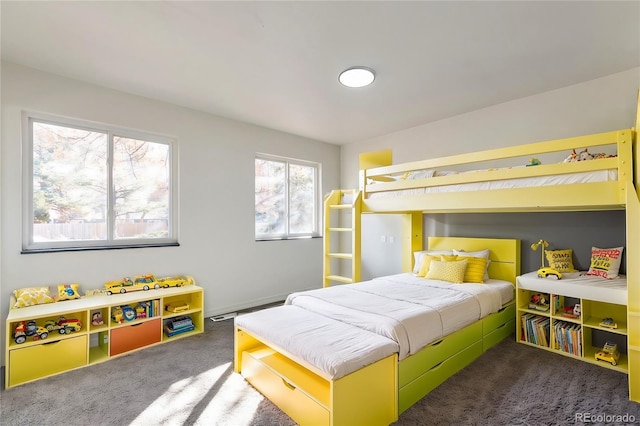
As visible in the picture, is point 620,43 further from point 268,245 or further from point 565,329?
point 268,245

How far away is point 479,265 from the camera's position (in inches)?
125

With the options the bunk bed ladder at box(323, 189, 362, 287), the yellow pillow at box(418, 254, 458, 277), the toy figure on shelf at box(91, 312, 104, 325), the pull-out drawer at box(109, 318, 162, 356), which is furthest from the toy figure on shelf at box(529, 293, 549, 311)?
the toy figure on shelf at box(91, 312, 104, 325)

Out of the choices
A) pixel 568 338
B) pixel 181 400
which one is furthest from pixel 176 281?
pixel 568 338

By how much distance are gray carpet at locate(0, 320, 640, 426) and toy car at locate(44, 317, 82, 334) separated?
1.06ft

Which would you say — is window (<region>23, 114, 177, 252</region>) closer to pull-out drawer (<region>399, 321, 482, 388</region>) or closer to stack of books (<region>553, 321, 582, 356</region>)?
pull-out drawer (<region>399, 321, 482, 388</region>)

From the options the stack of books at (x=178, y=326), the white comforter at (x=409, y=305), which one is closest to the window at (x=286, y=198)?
the stack of books at (x=178, y=326)

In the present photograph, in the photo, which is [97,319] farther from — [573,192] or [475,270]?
[573,192]

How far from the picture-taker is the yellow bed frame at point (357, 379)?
5.30ft

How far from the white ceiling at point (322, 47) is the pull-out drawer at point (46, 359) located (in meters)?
2.18

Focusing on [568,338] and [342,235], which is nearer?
[568,338]

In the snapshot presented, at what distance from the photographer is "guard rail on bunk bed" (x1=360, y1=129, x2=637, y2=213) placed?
2021mm

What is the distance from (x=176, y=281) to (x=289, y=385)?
1.94 metres

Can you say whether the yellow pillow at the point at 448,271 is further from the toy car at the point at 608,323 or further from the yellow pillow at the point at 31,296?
the yellow pillow at the point at 31,296

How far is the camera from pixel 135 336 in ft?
9.08
